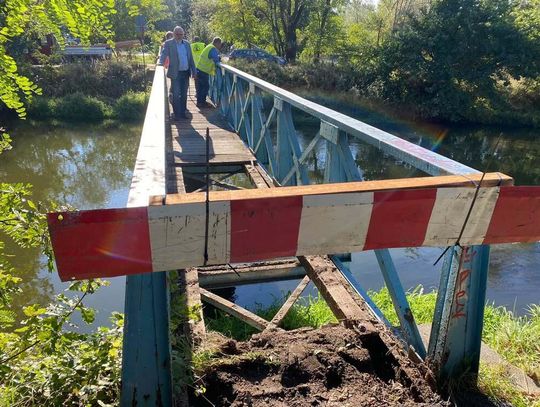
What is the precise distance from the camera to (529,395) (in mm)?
2422

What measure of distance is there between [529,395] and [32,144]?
14.8 meters

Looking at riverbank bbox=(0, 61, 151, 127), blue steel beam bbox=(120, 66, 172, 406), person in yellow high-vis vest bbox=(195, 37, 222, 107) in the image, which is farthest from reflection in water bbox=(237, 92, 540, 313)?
riverbank bbox=(0, 61, 151, 127)

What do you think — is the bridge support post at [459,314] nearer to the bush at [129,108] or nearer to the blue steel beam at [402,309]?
the blue steel beam at [402,309]

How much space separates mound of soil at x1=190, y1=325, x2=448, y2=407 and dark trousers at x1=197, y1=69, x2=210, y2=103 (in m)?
7.39

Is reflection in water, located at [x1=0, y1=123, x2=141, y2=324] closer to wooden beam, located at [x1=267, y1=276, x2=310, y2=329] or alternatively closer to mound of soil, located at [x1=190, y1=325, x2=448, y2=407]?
wooden beam, located at [x1=267, y1=276, x2=310, y2=329]

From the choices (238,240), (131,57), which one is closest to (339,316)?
(238,240)

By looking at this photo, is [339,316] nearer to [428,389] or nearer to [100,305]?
[428,389]

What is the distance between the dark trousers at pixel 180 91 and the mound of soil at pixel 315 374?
6084mm

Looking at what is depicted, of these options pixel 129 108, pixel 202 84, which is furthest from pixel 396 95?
pixel 202 84

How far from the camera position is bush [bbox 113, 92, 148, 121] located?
1767cm

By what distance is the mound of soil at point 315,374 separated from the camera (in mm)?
2178

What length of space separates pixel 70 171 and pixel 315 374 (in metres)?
11.2

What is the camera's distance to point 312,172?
12.1 metres

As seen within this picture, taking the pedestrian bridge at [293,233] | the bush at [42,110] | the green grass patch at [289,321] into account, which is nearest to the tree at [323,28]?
the bush at [42,110]
